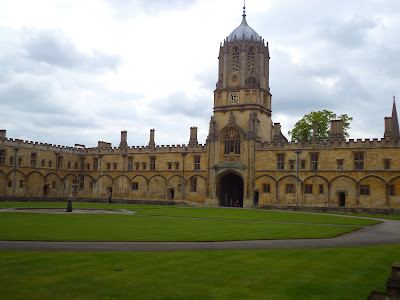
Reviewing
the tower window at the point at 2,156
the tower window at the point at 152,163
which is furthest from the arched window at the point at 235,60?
the tower window at the point at 2,156

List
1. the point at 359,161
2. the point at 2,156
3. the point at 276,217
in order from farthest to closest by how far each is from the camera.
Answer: the point at 2,156
the point at 359,161
the point at 276,217

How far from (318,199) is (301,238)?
34.2 m

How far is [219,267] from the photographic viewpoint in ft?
35.3

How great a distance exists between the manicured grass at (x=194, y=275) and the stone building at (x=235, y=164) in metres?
37.2

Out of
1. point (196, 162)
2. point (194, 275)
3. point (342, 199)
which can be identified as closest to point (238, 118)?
point (196, 162)


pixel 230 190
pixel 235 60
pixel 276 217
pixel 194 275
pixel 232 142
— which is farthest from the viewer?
pixel 235 60

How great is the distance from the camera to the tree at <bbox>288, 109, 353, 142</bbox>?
6278 centimetres

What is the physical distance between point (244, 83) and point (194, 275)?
50954 mm

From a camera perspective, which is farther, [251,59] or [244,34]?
[244,34]

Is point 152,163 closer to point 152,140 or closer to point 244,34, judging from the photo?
point 152,140

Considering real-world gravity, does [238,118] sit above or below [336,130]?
above

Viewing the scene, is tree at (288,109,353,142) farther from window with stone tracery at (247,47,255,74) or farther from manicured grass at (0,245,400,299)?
manicured grass at (0,245,400,299)

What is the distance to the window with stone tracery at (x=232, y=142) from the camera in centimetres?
5597

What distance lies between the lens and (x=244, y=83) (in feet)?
193
